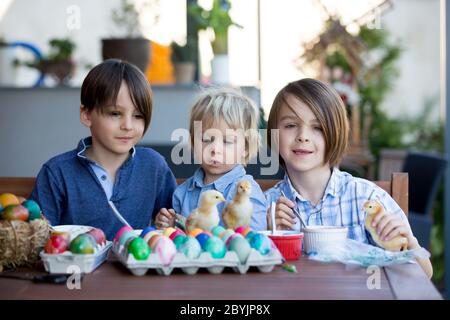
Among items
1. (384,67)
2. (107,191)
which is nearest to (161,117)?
(107,191)

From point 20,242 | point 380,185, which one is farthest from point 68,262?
point 380,185

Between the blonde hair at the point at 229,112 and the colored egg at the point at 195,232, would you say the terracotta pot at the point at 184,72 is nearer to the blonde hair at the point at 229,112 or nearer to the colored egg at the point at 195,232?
the blonde hair at the point at 229,112

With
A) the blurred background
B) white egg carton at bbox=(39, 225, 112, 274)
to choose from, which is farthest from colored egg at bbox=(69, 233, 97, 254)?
the blurred background

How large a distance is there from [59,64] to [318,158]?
2892 mm

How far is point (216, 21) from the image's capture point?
3787 mm

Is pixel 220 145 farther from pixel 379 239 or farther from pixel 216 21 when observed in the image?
pixel 216 21

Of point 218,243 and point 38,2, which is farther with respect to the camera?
point 38,2

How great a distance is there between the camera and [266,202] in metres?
1.69

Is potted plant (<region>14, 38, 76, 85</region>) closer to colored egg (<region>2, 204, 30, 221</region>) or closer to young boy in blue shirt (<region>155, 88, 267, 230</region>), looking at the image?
young boy in blue shirt (<region>155, 88, 267, 230</region>)

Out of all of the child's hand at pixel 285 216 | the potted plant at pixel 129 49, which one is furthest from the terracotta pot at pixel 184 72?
the child's hand at pixel 285 216

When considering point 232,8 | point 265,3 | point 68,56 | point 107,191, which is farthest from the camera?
point 265,3

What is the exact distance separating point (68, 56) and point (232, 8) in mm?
Answer: 1014

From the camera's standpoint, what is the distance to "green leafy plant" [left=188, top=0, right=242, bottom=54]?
3.79 m

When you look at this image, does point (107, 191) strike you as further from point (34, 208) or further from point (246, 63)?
point (246, 63)
